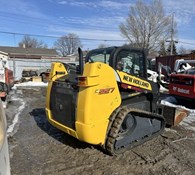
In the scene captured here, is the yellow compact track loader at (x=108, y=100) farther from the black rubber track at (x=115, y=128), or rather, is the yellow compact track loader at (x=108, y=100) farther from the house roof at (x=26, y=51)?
the house roof at (x=26, y=51)

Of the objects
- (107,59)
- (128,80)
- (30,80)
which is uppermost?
(107,59)

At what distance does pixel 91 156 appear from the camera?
4.73 metres

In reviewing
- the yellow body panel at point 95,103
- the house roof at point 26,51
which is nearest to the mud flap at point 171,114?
the yellow body panel at point 95,103

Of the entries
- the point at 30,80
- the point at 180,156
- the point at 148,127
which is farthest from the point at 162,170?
the point at 30,80

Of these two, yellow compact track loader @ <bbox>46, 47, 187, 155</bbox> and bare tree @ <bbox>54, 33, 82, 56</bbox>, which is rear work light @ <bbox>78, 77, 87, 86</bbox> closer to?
yellow compact track loader @ <bbox>46, 47, 187, 155</bbox>

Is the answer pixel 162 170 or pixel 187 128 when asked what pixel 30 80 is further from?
pixel 162 170

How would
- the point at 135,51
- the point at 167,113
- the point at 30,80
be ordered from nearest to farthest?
1. the point at 135,51
2. the point at 167,113
3. the point at 30,80

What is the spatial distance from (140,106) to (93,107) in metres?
1.53

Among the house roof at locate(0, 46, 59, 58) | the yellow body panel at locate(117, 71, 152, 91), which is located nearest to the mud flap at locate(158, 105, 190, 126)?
the yellow body panel at locate(117, 71, 152, 91)

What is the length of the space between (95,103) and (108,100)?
1.05 feet

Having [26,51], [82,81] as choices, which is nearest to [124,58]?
[82,81]

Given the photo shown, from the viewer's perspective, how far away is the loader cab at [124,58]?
4900 millimetres

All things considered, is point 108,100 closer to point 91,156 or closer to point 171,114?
point 91,156

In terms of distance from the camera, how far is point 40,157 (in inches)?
187
